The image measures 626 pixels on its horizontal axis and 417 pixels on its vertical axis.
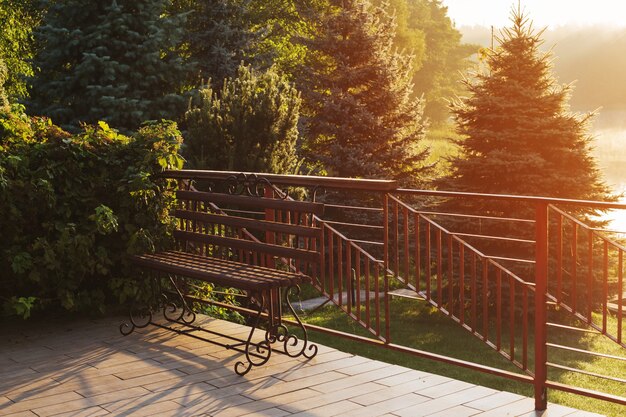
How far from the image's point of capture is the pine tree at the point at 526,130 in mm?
13477

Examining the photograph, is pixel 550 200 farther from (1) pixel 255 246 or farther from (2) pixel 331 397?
(1) pixel 255 246

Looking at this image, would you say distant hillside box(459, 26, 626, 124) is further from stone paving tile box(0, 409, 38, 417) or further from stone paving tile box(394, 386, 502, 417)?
stone paving tile box(0, 409, 38, 417)

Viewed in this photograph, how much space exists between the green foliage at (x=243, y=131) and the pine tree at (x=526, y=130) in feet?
10.2

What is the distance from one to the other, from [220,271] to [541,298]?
2.05 m

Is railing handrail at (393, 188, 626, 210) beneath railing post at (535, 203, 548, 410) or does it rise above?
above

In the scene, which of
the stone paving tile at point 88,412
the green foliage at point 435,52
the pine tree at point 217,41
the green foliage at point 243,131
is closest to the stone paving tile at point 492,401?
the stone paving tile at point 88,412

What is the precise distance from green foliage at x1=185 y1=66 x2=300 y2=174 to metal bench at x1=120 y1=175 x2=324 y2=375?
6.30 m

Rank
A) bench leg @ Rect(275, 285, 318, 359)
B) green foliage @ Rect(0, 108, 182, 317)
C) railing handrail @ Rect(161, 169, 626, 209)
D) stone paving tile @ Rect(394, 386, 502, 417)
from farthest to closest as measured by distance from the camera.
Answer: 1. green foliage @ Rect(0, 108, 182, 317)
2. bench leg @ Rect(275, 285, 318, 359)
3. stone paving tile @ Rect(394, 386, 502, 417)
4. railing handrail @ Rect(161, 169, 626, 209)

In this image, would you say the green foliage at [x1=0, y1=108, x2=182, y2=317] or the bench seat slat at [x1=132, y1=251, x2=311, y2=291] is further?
the green foliage at [x1=0, y1=108, x2=182, y2=317]

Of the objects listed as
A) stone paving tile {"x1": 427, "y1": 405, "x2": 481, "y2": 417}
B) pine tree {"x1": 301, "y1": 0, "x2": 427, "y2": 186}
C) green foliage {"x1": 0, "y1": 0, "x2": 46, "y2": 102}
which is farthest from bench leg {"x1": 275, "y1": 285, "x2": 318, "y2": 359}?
green foliage {"x1": 0, "y1": 0, "x2": 46, "y2": 102}

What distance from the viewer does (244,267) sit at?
5.31m

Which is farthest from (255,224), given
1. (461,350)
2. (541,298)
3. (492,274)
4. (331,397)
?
(492,274)

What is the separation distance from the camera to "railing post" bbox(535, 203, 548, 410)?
4066 millimetres

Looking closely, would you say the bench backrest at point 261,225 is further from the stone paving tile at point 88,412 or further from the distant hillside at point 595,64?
the distant hillside at point 595,64
